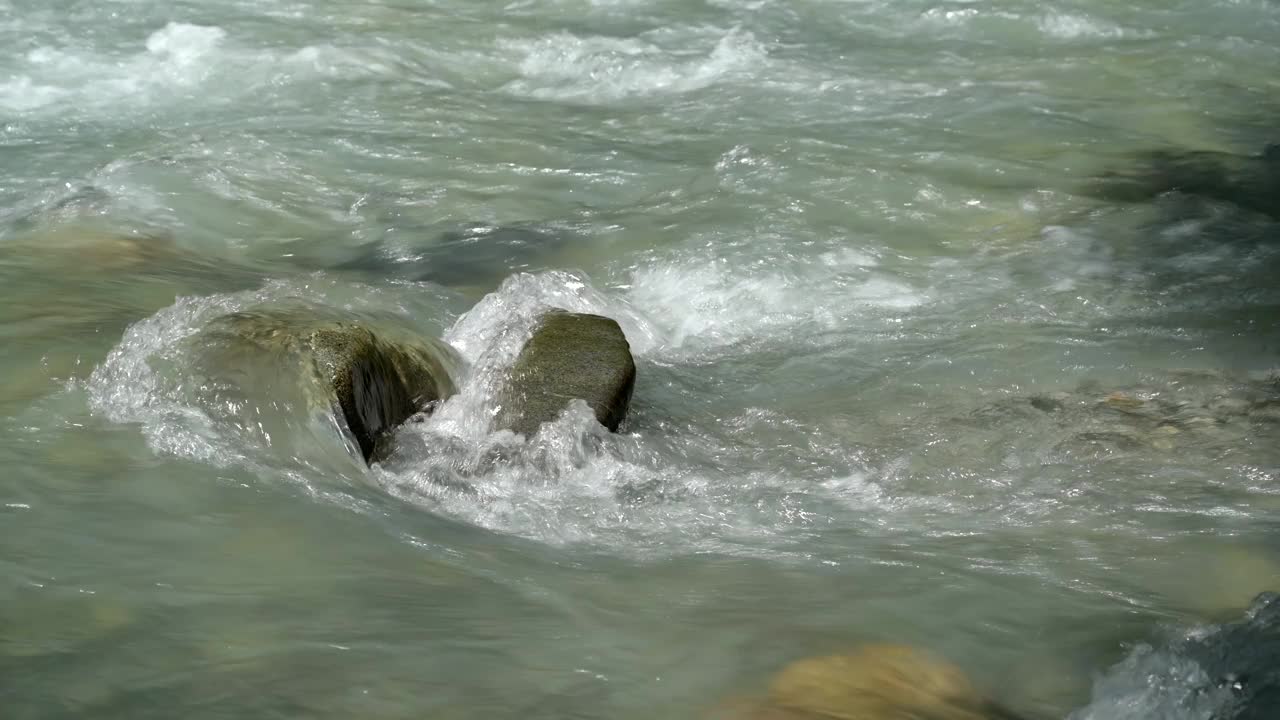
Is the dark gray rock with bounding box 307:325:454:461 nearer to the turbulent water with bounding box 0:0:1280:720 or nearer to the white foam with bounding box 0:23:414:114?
the turbulent water with bounding box 0:0:1280:720

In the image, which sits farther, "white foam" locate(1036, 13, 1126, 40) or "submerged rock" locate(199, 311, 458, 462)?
"white foam" locate(1036, 13, 1126, 40)

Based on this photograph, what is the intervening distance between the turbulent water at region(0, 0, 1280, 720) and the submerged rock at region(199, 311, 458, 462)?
0.43ft

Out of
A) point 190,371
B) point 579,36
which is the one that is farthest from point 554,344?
point 579,36

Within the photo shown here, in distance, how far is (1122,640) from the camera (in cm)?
397

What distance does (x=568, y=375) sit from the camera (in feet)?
18.8

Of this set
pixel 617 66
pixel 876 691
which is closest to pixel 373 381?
pixel 876 691

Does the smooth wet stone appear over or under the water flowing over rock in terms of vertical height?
over

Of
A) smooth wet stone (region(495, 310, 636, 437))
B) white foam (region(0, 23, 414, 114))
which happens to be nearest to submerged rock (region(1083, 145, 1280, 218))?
smooth wet stone (region(495, 310, 636, 437))

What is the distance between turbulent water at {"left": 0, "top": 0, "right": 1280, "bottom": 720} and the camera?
383 cm

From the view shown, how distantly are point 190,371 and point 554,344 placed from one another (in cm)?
147

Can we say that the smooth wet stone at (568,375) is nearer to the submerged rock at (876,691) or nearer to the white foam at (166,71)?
the submerged rock at (876,691)

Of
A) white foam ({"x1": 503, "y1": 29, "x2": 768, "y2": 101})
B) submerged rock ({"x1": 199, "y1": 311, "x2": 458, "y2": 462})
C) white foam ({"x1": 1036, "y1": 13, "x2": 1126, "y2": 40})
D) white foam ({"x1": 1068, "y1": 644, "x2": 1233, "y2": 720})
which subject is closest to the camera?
white foam ({"x1": 1068, "y1": 644, "x2": 1233, "y2": 720})

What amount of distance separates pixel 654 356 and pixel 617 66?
18.4 feet

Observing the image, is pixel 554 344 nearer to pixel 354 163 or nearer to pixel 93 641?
pixel 93 641
